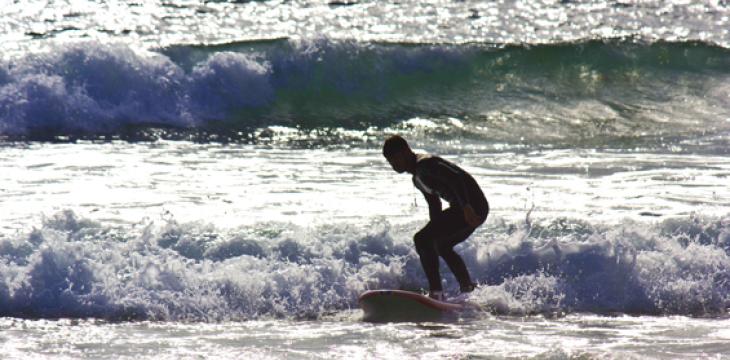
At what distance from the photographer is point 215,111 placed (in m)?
18.8

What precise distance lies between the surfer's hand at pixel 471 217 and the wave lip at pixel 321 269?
756 millimetres

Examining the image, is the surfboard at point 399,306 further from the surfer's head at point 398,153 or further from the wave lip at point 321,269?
the surfer's head at point 398,153

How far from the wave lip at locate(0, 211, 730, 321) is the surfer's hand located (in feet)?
2.48

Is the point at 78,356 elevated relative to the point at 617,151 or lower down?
lower down

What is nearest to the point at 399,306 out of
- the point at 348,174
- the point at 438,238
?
the point at 438,238

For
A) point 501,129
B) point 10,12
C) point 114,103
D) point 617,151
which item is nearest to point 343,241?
point 617,151

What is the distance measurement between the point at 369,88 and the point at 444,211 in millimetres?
11664

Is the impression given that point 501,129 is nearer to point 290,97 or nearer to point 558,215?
point 290,97

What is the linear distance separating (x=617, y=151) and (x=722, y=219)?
541cm

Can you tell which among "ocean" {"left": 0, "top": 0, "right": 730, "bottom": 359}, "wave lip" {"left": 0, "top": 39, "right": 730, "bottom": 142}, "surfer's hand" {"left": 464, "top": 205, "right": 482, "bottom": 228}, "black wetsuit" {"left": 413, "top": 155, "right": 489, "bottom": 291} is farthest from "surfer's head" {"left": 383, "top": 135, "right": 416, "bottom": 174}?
"wave lip" {"left": 0, "top": 39, "right": 730, "bottom": 142}

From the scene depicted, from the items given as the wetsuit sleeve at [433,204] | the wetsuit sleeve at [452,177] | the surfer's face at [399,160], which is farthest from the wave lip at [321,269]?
the surfer's face at [399,160]

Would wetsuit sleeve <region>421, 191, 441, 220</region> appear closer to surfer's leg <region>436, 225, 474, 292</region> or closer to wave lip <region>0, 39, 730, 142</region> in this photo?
surfer's leg <region>436, 225, 474, 292</region>

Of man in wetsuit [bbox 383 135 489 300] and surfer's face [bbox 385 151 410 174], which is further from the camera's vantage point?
man in wetsuit [bbox 383 135 489 300]

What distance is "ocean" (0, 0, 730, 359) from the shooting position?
28.6 ft
